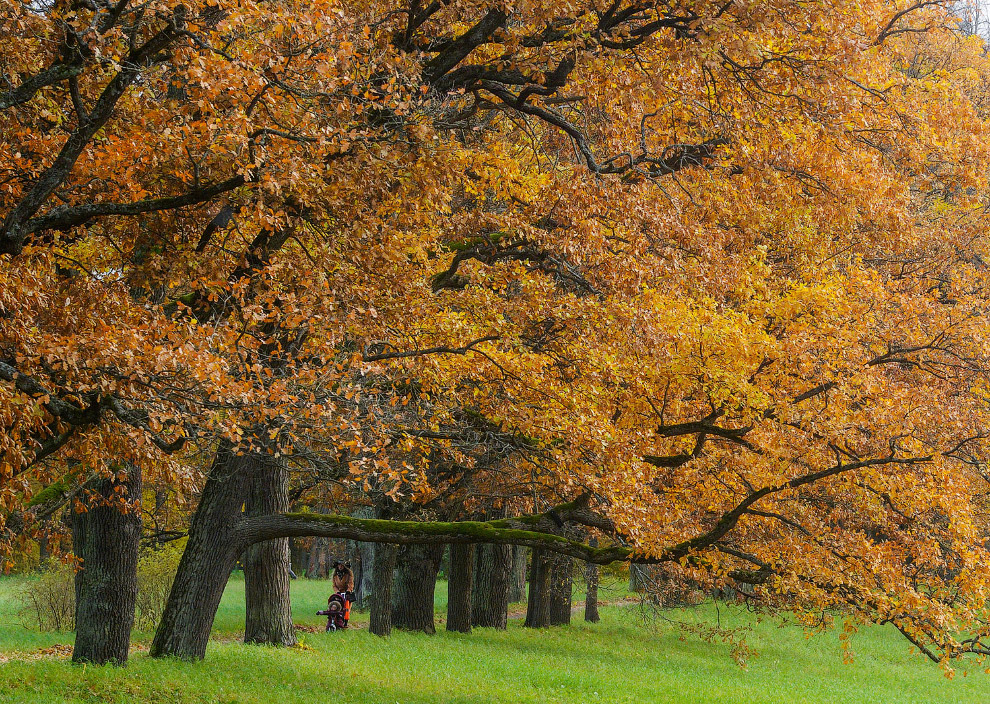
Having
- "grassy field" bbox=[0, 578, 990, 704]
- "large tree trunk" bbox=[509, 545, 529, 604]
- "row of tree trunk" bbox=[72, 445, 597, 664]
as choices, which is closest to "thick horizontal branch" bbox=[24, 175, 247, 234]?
"row of tree trunk" bbox=[72, 445, 597, 664]

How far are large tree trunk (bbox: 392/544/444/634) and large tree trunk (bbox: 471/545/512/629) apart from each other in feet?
8.66


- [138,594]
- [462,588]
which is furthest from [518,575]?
[138,594]

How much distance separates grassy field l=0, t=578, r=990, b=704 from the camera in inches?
459

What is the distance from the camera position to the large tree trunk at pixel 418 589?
22984 millimetres

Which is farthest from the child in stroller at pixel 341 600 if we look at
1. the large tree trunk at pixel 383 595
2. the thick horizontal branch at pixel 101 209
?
the thick horizontal branch at pixel 101 209

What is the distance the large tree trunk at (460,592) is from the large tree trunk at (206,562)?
1103cm

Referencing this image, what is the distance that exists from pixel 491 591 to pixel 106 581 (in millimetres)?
14349

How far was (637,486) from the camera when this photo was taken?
458 inches

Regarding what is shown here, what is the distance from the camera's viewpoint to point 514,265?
13289 mm

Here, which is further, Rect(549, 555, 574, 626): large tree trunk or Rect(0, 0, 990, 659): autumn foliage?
Rect(549, 555, 574, 626): large tree trunk

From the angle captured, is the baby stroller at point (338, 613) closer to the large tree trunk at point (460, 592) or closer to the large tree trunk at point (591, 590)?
the large tree trunk at point (460, 592)

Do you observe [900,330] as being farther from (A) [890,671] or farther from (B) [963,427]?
(A) [890,671]

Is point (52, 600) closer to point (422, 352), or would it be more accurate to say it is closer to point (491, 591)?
point (491, 591)

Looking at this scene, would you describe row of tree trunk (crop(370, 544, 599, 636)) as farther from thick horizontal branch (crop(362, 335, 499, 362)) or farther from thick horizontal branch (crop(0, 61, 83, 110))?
thick horizontal branch (crop(0, 61, 83, 110))
